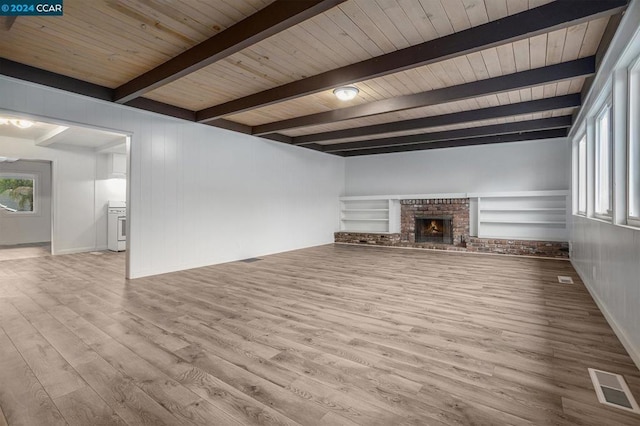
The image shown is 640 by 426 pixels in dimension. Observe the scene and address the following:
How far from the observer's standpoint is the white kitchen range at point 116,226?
753 centimetres

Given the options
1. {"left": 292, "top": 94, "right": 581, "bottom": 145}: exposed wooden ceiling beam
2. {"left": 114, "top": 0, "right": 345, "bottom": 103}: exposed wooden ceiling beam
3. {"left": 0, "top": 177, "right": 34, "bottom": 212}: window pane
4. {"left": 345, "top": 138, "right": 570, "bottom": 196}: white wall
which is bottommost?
{"left": 0, "top": 177, "right": 34, "bottom": 212}: window pane

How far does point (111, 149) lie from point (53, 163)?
3.93 ft

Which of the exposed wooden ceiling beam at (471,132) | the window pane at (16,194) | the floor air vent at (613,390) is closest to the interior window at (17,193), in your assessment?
the window pane at (16,194)

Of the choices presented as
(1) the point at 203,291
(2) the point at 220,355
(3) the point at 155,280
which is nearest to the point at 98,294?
(3) the point at 155,280

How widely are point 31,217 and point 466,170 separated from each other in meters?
11.8

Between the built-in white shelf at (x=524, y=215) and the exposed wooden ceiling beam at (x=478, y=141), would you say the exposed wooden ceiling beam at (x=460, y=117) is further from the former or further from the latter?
the built-in white shelf at (x=524, y=215)

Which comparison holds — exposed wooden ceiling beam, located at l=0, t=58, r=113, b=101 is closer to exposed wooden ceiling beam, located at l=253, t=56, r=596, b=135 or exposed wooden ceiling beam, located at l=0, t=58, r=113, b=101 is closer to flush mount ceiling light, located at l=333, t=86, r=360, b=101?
exposed wooden ceiling beam, located at l=253, t=56, r=596, b=135

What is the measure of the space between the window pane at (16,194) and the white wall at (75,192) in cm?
256

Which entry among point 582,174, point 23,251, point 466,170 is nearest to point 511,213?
point 466,170

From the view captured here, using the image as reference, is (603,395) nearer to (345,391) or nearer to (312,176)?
(345,391)

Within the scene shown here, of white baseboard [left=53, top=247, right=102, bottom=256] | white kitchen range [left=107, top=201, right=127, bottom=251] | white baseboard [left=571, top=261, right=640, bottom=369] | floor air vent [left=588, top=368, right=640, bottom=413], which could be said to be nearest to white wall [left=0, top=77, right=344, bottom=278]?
white kitchen range [left=107, top=201, right=127, bottom=251]

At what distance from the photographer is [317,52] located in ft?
10.5

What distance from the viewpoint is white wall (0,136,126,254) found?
23.2 ft

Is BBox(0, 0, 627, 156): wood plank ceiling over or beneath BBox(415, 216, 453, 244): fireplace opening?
over
